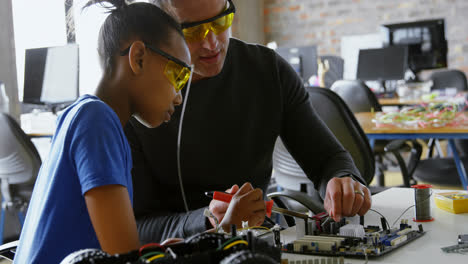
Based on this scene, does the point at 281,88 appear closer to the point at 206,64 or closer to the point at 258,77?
the point at 258,77

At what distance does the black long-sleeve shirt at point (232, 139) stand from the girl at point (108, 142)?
19.1 inches

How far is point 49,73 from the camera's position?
14.5 feet

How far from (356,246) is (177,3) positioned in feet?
2.58

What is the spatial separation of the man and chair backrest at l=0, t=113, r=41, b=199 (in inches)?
77.7

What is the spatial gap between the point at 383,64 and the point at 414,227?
492cm

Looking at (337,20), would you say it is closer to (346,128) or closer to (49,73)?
(49,73)

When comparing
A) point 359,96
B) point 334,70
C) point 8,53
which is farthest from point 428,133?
point 8,53

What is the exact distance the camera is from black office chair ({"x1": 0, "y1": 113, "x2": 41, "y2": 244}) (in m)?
3.27

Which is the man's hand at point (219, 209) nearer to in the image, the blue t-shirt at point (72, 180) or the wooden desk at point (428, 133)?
the blue t-shirt at point (72, 180)

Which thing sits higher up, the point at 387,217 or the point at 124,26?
the point at 124,26

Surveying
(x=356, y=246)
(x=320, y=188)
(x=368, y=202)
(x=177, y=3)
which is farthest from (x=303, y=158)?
(x=356, y=246)

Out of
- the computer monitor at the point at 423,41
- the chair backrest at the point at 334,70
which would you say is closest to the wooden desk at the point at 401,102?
the chair backrest at the point at 334,70

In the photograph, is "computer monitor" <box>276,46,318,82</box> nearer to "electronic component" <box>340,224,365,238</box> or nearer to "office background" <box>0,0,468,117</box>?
"office background" <box>0,0,468,117</box>

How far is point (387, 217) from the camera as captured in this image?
1.27 meters
